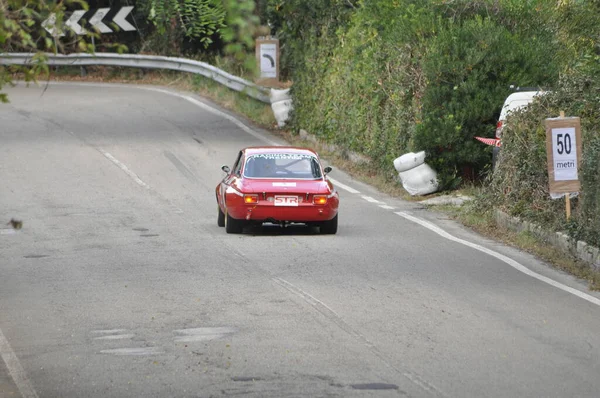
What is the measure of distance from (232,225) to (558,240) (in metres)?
4.69

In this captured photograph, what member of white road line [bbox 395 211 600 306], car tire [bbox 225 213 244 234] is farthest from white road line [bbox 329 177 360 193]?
car tire [bbox 225 213 244 234]

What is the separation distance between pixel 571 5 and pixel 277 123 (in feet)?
28.4

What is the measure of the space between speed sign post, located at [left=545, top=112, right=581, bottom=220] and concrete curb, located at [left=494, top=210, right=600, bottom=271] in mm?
415

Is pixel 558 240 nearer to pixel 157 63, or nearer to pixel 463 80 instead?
pixel 463 80

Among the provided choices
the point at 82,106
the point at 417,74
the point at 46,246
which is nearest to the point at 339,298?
the point at 46,246

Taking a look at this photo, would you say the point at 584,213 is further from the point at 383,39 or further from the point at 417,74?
the point at 383,39

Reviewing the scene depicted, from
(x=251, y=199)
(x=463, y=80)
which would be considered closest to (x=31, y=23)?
(x=251, y=199)

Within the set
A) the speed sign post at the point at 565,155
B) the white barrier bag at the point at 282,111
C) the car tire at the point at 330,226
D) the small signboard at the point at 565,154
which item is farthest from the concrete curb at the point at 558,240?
the white barrier bag at the point at 282,111

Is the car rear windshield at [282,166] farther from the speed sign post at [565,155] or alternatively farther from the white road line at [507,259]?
the speed sign post at [565,155]

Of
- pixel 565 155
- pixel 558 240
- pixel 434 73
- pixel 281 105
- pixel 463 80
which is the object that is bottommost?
pixel 558 240

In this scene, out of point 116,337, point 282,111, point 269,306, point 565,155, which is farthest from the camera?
point 282,111

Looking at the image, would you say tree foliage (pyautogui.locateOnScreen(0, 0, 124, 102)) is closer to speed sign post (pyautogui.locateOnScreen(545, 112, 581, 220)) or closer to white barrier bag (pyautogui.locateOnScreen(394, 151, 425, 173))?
speed sign post (pyautogui.locateOnScreen(545, 112, 581, 220))

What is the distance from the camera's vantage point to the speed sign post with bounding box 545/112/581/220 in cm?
1525

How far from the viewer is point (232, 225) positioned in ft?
54.9
